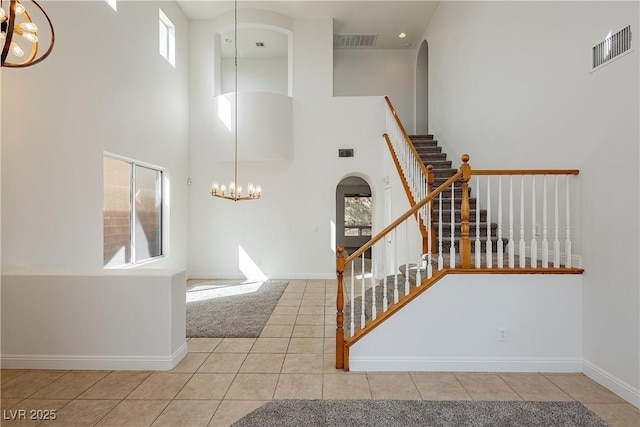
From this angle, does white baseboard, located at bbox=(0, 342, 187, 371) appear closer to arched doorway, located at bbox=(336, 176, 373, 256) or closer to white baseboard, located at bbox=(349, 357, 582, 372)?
white baseboard, located at bbox=(349, 357, 582, 372)

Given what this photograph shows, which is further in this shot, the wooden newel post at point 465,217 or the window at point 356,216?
the window at point 356,216

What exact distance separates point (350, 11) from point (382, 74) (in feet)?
7.17

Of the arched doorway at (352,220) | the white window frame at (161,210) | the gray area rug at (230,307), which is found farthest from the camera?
the arched doorway at (352,220)

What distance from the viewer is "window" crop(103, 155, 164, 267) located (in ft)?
16.0

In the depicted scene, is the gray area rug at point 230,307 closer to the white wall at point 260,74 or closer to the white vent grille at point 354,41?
the white wall at point 260,74

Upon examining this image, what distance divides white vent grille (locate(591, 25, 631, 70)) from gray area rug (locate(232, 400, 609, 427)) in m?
2.95

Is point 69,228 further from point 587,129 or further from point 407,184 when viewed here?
point 587,129

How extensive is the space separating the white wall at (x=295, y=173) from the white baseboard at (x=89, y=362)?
14.2 feet

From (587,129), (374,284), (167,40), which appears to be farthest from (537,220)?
(167,40)

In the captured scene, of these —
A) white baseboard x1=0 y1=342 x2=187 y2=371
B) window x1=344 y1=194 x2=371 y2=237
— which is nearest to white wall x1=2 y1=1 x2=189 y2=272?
white baseboard x1=0 y1=342 x2=187 y2=371

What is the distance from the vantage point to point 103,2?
4602 mm

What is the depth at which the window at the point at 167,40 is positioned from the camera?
21.3 ft

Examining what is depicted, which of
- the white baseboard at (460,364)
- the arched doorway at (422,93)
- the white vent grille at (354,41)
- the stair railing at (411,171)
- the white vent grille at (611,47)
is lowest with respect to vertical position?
the white baseboard at (460,364)

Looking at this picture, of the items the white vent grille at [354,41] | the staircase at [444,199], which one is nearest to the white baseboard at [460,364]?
the staircase at [444,199]
